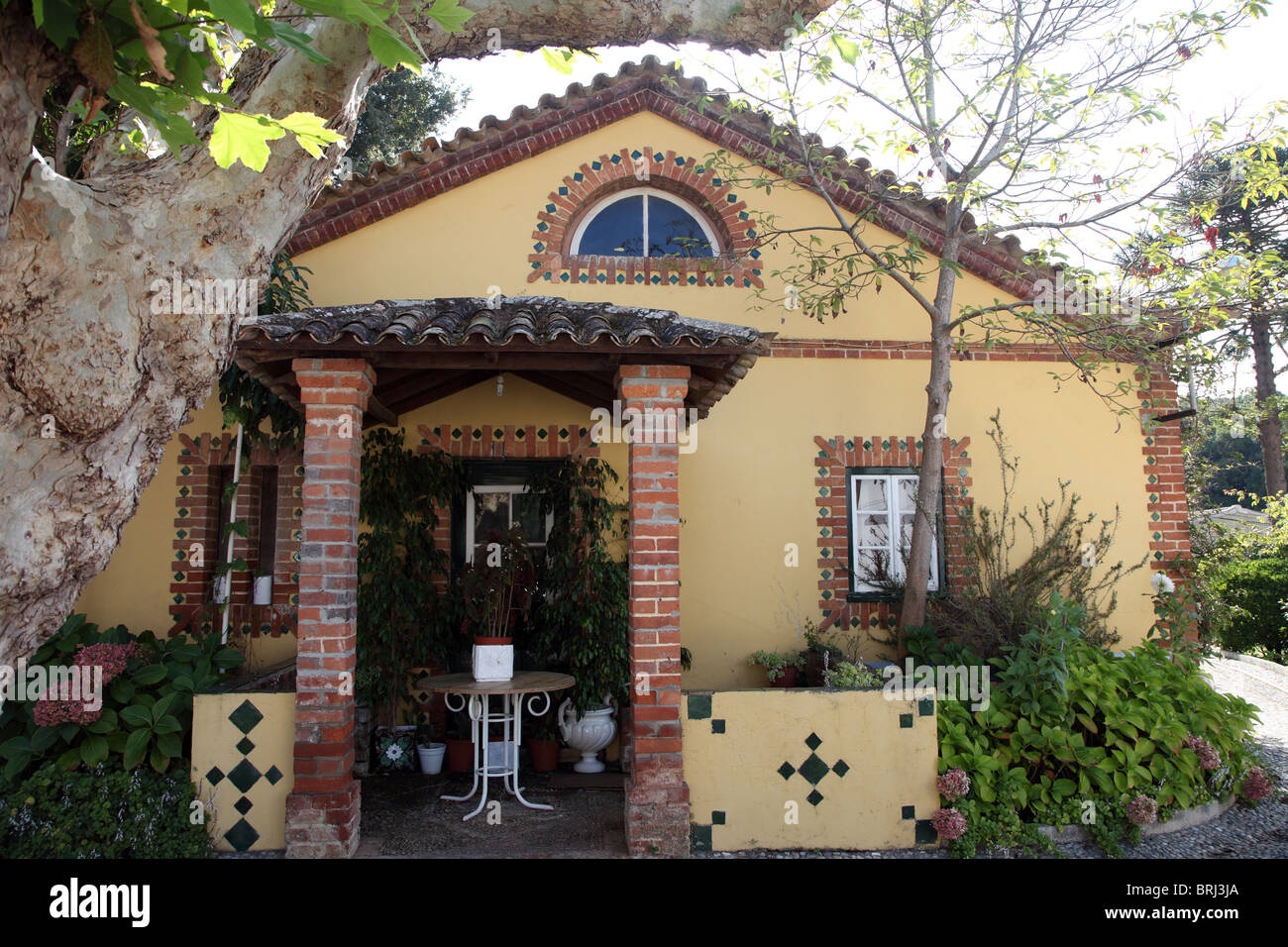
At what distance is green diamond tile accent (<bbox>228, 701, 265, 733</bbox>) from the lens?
4922 mm

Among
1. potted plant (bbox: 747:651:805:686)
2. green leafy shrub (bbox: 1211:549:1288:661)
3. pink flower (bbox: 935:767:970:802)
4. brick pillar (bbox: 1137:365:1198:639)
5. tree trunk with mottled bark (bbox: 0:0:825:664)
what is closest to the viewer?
tree trunk with mottled bark (bbox: 0:0:825:664)

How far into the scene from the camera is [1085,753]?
5.32 metres

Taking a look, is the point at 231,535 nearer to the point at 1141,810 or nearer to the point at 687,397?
the point at 687,397

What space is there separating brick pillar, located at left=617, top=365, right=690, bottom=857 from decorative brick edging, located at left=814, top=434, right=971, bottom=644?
8.36ft

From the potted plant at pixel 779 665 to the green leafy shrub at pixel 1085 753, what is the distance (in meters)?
1.64

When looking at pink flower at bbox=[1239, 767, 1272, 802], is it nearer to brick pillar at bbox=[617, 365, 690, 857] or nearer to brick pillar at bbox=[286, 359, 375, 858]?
brick pillar at bbox=[617, 365, 690, 857]

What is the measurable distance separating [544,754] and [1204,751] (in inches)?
184

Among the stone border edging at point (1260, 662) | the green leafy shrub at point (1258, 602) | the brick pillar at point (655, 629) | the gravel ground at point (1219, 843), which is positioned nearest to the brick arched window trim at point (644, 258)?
the brick pillar at point (655, 629)

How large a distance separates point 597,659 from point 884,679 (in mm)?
2138

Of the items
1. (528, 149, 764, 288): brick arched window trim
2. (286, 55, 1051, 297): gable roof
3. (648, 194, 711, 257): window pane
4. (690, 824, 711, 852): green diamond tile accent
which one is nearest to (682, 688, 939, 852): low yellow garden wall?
(690, 824, 711, 852): green diamond tile accent
